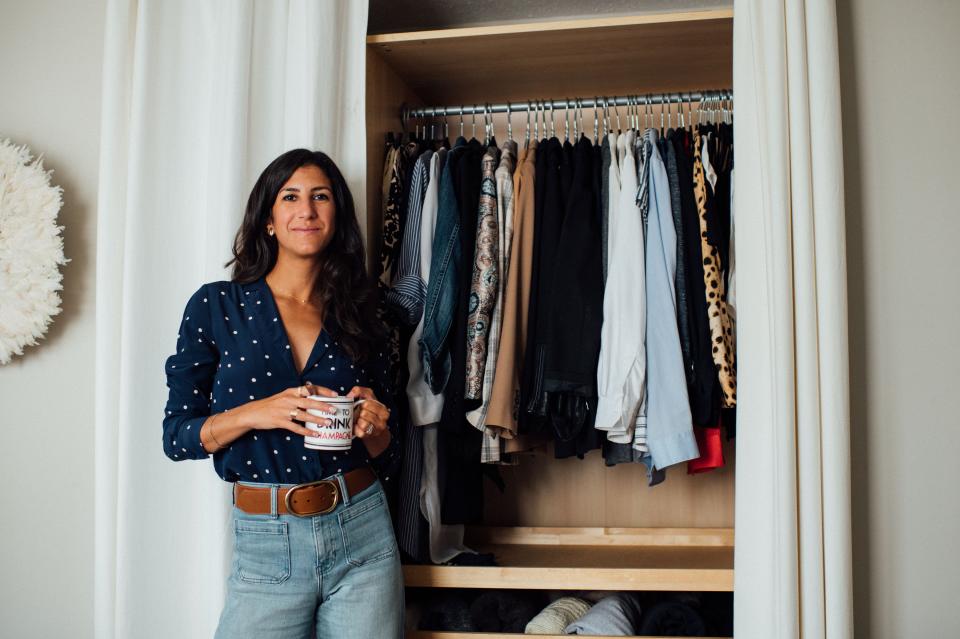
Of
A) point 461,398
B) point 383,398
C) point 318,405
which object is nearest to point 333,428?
point 318,405

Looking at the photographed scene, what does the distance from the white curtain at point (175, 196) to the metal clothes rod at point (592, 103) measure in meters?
0.40

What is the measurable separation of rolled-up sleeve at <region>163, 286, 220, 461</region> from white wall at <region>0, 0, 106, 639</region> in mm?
808

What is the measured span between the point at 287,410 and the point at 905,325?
143 centimetres

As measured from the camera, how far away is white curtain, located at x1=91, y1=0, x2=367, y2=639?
72.7 inches

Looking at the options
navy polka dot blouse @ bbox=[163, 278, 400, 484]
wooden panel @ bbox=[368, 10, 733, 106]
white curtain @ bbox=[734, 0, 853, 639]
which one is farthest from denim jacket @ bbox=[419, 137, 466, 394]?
white curtain @ bbox=[734, 0, 853, 639]

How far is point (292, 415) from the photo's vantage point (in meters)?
1.34

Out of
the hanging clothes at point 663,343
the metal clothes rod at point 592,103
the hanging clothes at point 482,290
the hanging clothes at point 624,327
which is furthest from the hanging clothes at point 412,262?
the hanging clothes at point 663,343

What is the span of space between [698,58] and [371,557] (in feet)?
5.60

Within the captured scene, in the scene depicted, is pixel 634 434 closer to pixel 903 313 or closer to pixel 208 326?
pixel 903 313

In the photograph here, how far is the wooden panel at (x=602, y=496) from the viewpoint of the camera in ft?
8.36

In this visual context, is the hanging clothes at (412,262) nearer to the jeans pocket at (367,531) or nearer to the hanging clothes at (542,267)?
the hanging clothes at (542,267)

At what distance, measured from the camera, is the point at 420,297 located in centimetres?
201

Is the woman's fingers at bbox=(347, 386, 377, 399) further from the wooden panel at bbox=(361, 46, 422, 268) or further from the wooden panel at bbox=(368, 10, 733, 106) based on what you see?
the wooden panel at bbox=(368, 10, 733, 106)

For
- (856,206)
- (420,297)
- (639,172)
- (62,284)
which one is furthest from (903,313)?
(62,284)
